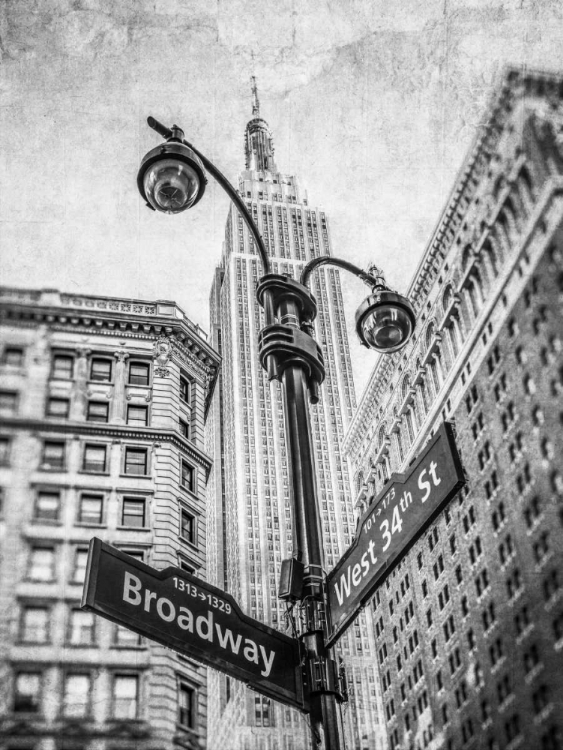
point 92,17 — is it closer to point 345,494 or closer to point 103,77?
point 103,77

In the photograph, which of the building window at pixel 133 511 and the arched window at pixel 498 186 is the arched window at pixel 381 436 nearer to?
the building window at pixel 133 511

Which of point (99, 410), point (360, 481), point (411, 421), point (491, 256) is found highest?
point (360, 481)

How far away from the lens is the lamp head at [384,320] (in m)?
10.7

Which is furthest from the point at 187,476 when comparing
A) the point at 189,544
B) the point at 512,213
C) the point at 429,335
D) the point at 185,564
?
the point at 512,213

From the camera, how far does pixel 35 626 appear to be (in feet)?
50.3

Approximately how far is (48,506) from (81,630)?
3.11 metres

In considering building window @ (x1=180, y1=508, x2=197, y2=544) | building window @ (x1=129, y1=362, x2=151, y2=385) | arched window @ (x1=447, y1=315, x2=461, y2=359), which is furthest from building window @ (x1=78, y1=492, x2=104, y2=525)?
arched window @ (x1=447, y1=315, x2=461, y2=359)

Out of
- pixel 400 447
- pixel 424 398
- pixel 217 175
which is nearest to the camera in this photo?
pixel 217 175

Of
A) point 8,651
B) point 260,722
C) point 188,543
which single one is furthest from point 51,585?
point 260,722

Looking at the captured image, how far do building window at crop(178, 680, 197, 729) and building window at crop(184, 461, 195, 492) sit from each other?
484 inches

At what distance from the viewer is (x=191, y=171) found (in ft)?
31.5

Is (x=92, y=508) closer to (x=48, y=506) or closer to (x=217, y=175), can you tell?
(x=48, y=506)

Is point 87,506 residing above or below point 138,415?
below

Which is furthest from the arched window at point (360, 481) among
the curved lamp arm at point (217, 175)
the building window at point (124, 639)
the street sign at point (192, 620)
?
the street sign at point (192, 620)
